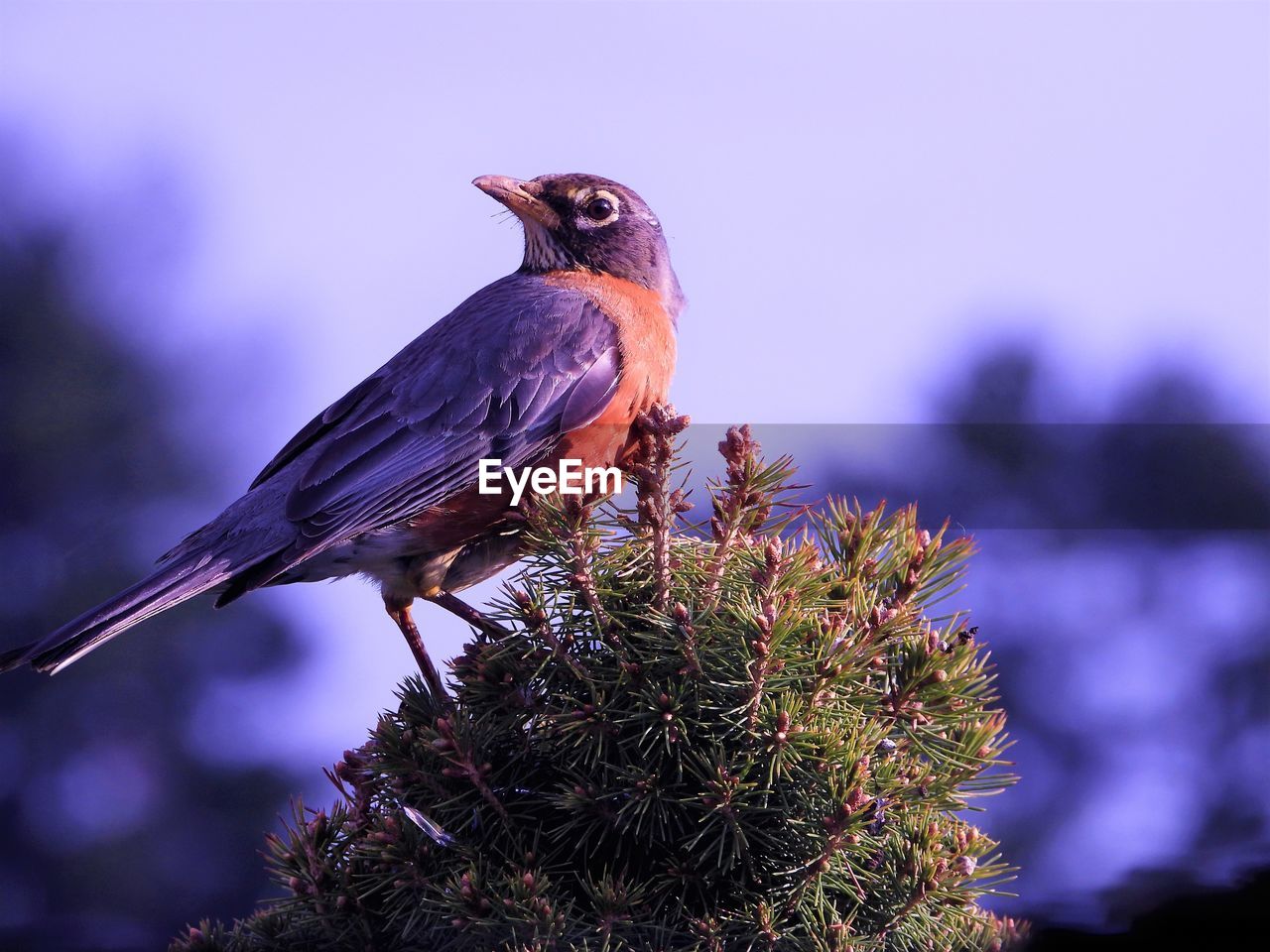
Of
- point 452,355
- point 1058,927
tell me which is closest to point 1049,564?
point 452,355

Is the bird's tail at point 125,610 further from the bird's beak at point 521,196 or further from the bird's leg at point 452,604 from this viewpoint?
the bird's beak at point 521,196

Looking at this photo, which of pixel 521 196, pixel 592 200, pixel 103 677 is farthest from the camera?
pixel 103 677

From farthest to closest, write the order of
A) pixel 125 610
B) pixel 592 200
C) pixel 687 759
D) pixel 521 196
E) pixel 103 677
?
pixel 103 677 → pixel 592 200 → pixel 521 196 → pixel 125 610 → pixel 687 759

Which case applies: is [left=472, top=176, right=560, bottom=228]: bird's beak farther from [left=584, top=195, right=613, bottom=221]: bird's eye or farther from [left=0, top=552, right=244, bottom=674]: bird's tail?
[left=0, top=552, right=244, bottom=674]: bird's tail

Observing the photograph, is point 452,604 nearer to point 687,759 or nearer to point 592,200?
point 687,759

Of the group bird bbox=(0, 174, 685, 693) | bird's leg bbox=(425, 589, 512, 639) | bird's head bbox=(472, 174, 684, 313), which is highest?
bird's head bbox=(472, 174, 684, 313)

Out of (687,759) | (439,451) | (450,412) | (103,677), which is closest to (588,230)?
(450,412)

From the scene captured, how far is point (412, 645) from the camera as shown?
9.84 ft

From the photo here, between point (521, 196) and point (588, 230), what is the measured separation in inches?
10.1

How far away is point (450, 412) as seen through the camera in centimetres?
313

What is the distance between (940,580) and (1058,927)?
2.08 ft

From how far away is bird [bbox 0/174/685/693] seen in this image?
2865 millimetres

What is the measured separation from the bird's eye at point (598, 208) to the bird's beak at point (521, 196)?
0.34 feet

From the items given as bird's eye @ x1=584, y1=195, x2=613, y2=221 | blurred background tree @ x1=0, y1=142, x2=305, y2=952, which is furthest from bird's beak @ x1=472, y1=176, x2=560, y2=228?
blurred background tree @ x1=0, y1=142, x2=305, y2=952
